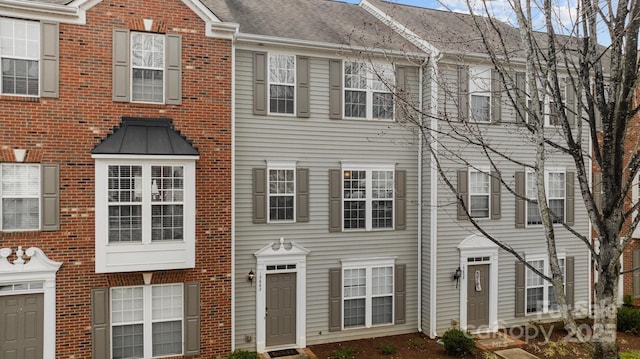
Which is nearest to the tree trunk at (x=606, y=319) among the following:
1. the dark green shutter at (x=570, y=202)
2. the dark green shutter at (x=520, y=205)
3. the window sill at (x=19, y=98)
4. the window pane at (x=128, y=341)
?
the window pane at (x=128, y=341)

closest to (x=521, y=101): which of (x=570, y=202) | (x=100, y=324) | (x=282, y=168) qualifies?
(x=282, y=168)

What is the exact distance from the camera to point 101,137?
9867 millimetres

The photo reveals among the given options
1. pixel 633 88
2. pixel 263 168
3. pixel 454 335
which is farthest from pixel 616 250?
pixel 263 168

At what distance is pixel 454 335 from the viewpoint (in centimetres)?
1127

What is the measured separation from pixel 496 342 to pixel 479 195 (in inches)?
163

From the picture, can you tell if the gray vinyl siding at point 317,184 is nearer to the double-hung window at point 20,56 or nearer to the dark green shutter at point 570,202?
the double-hung window at point 20,56

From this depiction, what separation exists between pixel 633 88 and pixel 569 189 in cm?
1121

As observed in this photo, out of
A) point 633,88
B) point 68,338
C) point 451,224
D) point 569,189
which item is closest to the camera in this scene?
point 633,88

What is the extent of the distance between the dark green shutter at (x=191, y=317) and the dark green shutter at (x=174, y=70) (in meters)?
4.42

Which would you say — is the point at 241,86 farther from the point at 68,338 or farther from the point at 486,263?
the point at 486,263

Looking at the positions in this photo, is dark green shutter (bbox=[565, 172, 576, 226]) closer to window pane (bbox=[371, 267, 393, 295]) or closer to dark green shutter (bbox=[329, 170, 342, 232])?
window pane (bbox=[371, 267, 393, 295])

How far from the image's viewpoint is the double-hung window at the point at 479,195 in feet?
42.9

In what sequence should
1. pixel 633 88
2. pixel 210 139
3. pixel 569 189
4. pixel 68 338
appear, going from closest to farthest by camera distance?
1. pixel 633 88
2. pixel 68 338
3. pixel 210 139
4. pixel 569 189

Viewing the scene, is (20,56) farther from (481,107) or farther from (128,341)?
(481,107)
